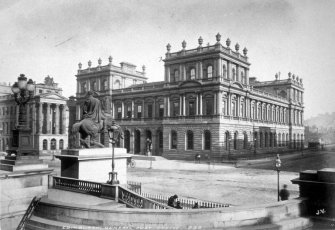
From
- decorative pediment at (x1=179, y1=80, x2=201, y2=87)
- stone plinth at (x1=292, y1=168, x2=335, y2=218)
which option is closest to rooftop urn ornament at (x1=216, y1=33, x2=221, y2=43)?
decorative pediment at (x1=179, y1=80, x2=201, y2=87)

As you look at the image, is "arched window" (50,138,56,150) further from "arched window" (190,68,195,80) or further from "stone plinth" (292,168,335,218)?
"stone plinth" (292,168,335,218)

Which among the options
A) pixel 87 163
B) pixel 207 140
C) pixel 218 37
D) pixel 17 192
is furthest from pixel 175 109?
pixel 17 192

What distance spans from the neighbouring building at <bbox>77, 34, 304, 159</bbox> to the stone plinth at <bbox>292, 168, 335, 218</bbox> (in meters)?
32.8

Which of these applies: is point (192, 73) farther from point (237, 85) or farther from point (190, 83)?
point (237, 85)

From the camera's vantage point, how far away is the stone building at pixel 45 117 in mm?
66312

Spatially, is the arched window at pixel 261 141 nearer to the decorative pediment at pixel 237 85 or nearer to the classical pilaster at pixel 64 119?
the decorative pediment at pixel 237 85

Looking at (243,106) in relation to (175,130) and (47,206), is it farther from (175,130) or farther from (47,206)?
(47,206)

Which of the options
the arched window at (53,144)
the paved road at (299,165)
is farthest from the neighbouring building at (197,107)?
the arched window at (53,144)

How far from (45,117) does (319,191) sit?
66.7 metres

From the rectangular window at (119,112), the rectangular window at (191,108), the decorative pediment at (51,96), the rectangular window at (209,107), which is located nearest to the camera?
the rectangular window at (209,107)

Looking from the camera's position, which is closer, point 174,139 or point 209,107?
point 209,107

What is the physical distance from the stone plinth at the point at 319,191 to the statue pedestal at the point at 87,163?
11.0 meters

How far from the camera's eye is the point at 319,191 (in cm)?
950

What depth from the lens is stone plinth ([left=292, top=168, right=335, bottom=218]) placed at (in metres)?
9.14
